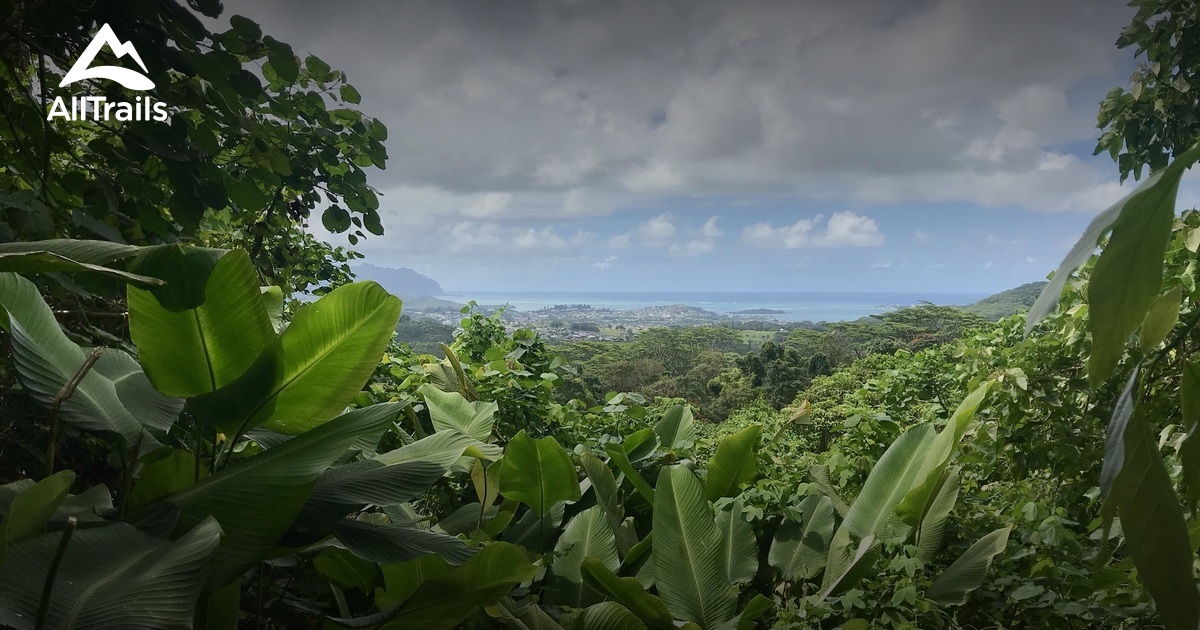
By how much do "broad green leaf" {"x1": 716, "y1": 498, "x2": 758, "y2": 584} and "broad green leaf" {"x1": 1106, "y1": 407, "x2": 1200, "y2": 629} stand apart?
95 cm

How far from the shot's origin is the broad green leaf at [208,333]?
2.43 feet

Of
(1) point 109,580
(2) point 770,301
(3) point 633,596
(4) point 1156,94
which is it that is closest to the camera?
(1) point 109,580

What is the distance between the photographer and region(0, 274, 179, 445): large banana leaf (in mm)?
759

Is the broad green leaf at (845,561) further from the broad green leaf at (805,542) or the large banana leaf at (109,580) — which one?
the large banana leaf at (109,580)

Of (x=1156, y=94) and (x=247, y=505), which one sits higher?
(x=1156, y=94)

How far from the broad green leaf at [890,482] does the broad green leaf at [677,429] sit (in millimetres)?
507

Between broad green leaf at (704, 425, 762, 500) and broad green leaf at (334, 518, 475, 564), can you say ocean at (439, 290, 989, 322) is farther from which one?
broad green leaf at (334, 518, 475, 564)

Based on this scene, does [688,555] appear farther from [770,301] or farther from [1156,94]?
[770,301]

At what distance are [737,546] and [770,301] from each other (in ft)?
52.9

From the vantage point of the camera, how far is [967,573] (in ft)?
3.45

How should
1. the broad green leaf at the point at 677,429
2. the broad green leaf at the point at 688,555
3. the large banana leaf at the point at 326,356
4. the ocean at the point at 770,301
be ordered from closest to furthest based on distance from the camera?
1. the large banana leaf at the point at 326,356
2. the broad green leaf at the point at 688,555
3. the broad green leaf at the point at 677,429
4. the ocean at the point at 770,301

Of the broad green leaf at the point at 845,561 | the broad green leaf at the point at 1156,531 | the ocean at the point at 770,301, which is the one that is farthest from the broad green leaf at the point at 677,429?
the ocean at the point at 770,301

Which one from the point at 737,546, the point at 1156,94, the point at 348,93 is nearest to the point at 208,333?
the point at 348,93

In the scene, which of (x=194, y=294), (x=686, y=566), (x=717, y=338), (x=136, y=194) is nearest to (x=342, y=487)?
(x=194, y=294)
